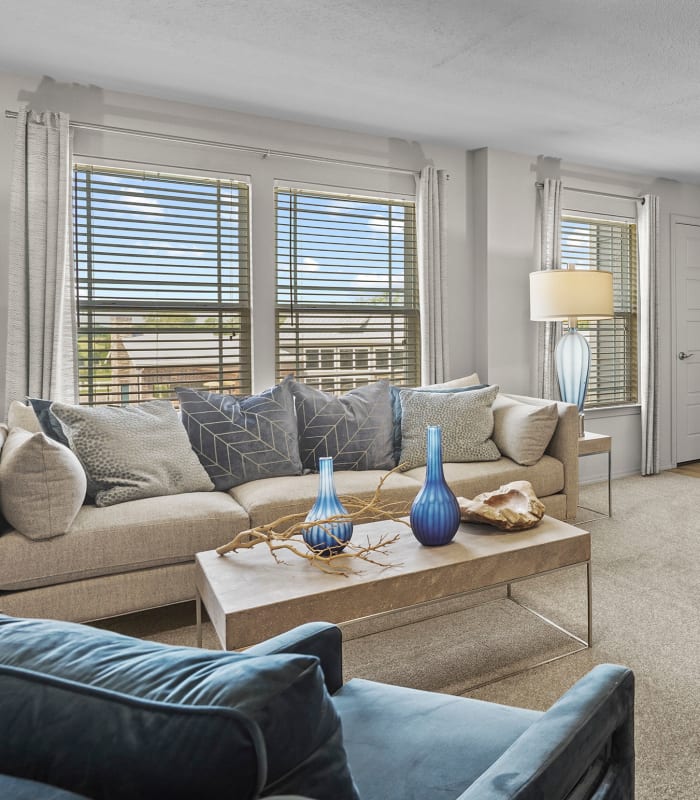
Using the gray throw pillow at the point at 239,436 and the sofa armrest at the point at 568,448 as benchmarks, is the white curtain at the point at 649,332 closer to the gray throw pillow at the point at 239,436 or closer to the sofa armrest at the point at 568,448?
the sofa armrest at the point at 568,448

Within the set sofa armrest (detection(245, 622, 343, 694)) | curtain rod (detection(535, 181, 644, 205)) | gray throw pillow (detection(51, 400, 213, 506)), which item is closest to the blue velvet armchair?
A: sofa armrest (detection(245, 622, 343, 694))

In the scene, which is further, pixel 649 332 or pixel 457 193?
pixel 649 332

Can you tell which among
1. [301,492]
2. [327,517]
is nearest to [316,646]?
[327,517]

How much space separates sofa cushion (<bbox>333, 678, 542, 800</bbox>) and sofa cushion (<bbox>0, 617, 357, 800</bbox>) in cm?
38

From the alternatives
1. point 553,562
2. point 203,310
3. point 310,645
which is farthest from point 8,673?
point 203,310

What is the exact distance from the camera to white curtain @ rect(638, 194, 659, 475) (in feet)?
16.0

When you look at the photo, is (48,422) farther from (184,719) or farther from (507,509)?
(184,719)

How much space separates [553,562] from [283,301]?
7.58 ft

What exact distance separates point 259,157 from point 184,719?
11.5 feet

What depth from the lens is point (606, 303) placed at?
154 inches

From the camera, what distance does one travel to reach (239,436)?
9.69 ft

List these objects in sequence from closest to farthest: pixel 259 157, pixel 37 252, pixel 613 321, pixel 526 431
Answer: pixel 37 252
pixel 526 431
pixel 259 157
pixel 613 321

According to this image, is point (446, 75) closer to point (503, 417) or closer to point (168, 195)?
point (168, 195)

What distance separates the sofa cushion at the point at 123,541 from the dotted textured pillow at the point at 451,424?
117cm
